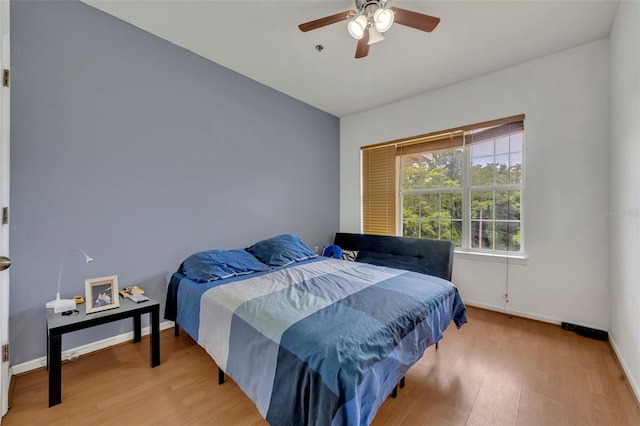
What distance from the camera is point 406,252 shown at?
3215 millimetres

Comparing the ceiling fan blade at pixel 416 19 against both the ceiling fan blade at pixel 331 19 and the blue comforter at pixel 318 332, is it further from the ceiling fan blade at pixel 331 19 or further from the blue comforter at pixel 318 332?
the blue comforter at pixel 318 332

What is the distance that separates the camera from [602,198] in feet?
7.79

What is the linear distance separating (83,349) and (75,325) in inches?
26.5

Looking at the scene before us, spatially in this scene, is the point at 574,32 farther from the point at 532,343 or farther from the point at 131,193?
the point at 131,193

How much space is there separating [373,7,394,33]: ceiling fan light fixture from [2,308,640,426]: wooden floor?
2420 millimetres

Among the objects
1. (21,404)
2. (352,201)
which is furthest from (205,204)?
(352,201)

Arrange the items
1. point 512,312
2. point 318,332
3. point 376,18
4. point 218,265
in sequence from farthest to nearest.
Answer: point 512,312, point 218,265, point 376,18, point 318,332

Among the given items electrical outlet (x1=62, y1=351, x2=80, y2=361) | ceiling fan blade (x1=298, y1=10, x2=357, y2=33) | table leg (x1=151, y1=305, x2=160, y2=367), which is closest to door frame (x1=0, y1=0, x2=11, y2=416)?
electrical outlet (x1=62, y1=351, x2=80, y2=361)

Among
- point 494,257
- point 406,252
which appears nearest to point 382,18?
point 406,252

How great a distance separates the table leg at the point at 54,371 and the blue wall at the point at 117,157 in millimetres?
547

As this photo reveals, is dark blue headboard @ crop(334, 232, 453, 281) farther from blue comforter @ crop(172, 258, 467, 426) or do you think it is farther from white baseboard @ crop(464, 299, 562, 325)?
blue comforter @ crop(172, 258, 467, 426)

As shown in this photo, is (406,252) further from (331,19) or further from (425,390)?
(331,19)

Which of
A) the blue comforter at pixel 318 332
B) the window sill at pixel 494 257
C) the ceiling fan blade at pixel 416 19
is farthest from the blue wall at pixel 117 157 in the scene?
the window sill at pixel 494 257

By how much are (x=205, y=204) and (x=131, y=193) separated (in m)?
0.65
